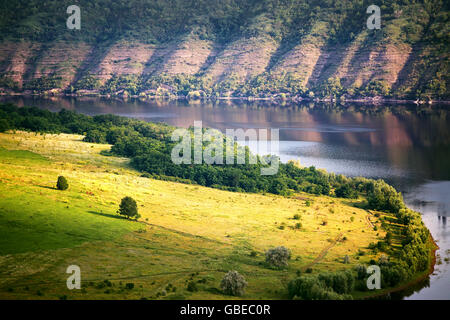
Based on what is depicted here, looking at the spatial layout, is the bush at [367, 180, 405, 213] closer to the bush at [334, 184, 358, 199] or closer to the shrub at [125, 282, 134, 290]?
the bush at [334, 184, 358, 199]

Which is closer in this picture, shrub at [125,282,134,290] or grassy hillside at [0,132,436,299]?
shrub at [125,282,134,290]

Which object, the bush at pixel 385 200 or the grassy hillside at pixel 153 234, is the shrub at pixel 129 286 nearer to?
the grassy hillside at pixel 153 234

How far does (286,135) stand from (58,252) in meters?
112

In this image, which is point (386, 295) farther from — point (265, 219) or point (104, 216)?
point (104, 216)

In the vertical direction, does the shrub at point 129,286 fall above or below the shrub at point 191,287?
above

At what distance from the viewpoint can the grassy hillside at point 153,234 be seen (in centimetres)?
4059

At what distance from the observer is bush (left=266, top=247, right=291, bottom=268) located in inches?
1912

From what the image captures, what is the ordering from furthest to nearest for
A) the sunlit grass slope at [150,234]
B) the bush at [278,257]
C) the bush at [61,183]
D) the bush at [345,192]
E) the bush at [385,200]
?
1. the bush at [345,192]
2. the bush at [385,200]
3. the bush at [61,183]
4. the bush at [278,257]
5. the sunlit grass slope at [150,234]

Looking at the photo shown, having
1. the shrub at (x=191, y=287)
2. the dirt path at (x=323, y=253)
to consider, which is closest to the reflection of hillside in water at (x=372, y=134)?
the dirt path at (x=323, y=253)

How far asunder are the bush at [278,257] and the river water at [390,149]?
10.2 metres

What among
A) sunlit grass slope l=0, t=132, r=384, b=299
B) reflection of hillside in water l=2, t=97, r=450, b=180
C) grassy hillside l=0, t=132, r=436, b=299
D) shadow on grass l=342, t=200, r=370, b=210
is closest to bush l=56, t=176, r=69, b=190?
sunlit grass slope l=0, t=132, r=384, b=299

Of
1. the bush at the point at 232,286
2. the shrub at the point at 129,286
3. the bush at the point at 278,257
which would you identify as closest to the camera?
the shrub at the point at 129,286

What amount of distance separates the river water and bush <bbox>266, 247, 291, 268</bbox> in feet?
33.4

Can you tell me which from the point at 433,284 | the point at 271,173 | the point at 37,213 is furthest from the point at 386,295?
the point at 271,173
